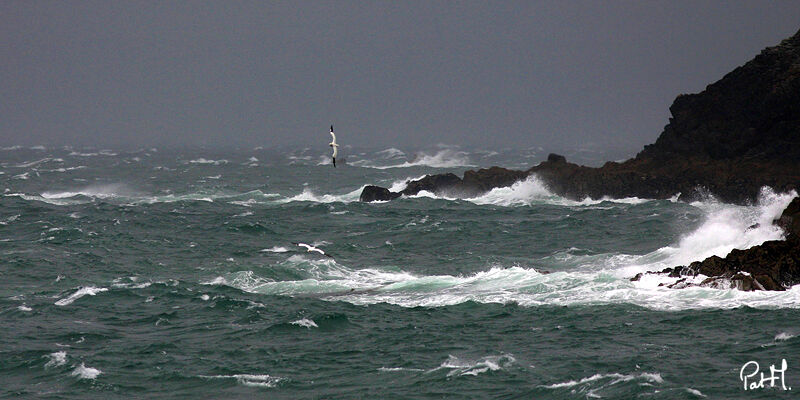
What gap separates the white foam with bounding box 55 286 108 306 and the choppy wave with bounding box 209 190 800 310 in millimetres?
5721

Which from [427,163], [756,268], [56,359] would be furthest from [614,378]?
[427,163]

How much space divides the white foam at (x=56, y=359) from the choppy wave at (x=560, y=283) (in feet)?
39.7

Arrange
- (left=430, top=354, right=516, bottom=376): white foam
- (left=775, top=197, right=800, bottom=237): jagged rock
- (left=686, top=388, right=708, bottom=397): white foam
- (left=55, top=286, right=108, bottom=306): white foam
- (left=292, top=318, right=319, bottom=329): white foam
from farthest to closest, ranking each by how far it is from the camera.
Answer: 1. (left=775, top=197, right=800, bottom=237): jagged rock
2. (left=55, top=286, right=108, bottom=306): white foam
3. (left=292, top=318, right=319, bottom=329): white foam
4. (left=430, top=354, right=516, bottom=376): white foam
5. (left=686, top=388, right=708, bottom=397): white foam

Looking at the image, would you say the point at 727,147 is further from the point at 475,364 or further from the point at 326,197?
the point at 475,364

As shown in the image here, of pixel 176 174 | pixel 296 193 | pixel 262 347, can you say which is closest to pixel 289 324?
pixel 262 347

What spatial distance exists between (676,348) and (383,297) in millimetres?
14063

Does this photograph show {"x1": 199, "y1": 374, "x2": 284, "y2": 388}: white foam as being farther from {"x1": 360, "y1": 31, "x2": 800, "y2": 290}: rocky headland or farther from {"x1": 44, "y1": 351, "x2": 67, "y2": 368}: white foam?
{"x1": 360, "y1": 31, "x2": 800, "y2": 290}: rocky headland

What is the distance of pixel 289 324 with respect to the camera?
37719mm

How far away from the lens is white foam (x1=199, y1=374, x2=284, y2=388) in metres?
30.6

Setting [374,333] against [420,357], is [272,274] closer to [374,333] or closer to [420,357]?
[374,333]

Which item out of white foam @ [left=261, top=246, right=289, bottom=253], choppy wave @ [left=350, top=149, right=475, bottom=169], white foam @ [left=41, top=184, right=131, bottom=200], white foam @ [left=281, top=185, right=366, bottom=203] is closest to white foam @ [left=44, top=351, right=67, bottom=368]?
white foam @ [left=261, top=246, right=289, bottom=253]
